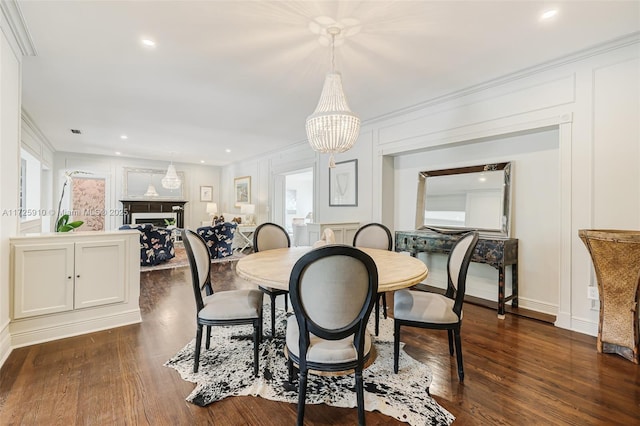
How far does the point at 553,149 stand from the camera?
124 inches

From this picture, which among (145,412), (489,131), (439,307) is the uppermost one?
(489,131)

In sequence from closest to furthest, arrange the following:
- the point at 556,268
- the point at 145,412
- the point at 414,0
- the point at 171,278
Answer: the point at 145,412 → the point at 414,0 → the point at 556,268 → the point at 171,278

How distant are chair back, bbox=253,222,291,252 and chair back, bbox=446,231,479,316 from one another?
1.70 metres

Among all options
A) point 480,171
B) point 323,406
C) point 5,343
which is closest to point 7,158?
point 5,343

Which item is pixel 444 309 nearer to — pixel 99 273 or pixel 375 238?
pixel 375 238

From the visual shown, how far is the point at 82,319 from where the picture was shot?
108 inches

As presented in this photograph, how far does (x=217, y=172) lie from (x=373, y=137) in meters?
6.75

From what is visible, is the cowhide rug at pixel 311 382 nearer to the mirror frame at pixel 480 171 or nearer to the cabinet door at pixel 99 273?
the cabinet door at pixel 99 273

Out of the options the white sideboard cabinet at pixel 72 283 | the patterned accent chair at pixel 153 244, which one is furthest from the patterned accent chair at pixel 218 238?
the white sideboard cabinet at pixel 72 283

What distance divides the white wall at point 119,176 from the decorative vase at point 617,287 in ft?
30.6

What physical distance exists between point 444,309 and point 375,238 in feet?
4.26

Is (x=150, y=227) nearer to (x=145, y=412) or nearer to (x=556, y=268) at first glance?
(x=145, y=412)

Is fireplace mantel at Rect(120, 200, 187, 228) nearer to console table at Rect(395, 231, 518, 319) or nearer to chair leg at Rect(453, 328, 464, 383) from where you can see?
console table at Rect(395, 231, 518, 319)

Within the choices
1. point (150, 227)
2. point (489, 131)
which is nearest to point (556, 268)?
point (489, 131)
